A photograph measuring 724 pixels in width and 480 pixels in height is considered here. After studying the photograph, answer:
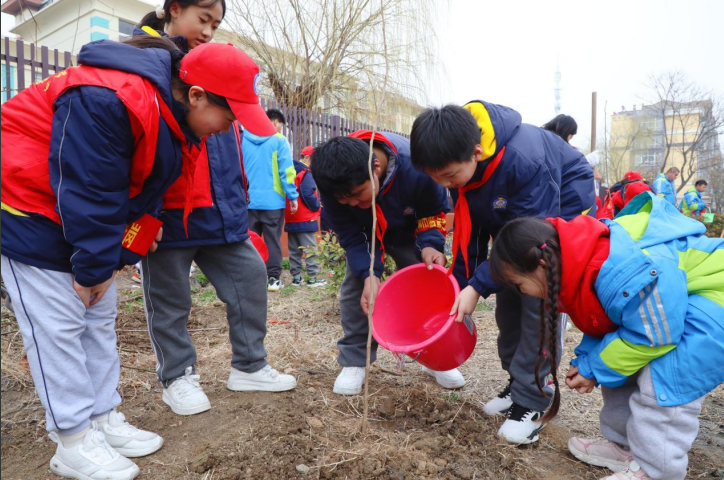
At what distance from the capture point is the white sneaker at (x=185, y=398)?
7.42ft

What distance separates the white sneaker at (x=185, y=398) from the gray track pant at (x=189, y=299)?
0.04 metres

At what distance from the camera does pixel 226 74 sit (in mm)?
1694

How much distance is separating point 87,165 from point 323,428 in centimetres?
134

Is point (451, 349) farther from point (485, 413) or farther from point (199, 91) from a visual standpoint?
point (199, 91)

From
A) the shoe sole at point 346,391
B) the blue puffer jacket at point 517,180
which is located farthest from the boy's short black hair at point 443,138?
the shoe sole at point 346,391

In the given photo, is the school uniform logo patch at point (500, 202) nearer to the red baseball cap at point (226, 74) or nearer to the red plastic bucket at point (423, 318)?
the red plastic bucket at point (423, 318)

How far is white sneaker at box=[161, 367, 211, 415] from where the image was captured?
226cm

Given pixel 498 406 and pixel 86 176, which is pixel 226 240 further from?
pixel 498 406

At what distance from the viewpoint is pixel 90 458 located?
175 centimetres

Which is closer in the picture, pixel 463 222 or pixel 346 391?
pixel 463 222

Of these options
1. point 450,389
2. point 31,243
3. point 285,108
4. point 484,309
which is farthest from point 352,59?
point 31,243

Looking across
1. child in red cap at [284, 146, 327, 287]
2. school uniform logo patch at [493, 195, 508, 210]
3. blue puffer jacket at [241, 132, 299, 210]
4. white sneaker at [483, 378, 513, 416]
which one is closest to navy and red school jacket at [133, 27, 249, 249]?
school uniform logo patch at [493, 195, 508, 210]

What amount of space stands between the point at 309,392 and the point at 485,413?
0.87 m

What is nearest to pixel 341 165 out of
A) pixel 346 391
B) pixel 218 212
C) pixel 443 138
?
pixel 443 138
